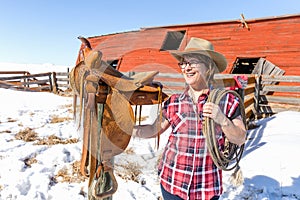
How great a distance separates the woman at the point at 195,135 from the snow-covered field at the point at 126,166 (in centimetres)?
93

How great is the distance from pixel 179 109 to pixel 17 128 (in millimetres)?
4693

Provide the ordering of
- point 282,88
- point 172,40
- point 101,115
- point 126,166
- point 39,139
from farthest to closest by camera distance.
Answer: point 172,40 < point 282,88 < point 39,139 < point 126,166 < point 101,115

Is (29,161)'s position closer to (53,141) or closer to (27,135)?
(53,141)

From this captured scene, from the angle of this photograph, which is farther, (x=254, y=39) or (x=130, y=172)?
(x=254, y=39)

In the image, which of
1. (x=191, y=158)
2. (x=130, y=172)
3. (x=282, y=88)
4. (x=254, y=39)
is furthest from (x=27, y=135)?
(x=254, y=39)

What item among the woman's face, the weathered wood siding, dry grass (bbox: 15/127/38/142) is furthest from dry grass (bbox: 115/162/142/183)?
the weathered wood siding

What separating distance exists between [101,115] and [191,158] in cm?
63

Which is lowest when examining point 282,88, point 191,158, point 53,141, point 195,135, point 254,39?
point 53,141

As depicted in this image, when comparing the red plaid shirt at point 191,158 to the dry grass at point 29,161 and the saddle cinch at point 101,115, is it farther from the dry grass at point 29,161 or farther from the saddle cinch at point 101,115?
the dry grass at point 29,161

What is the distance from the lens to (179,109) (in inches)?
59.4

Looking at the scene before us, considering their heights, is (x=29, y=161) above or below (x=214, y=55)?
below

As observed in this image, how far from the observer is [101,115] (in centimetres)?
133

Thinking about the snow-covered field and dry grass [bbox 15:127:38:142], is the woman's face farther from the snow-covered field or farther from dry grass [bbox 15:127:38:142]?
dry grass [bbox 15:127:38:142]

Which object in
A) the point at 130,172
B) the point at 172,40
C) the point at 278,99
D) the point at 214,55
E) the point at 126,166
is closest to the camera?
the point at 214,55
